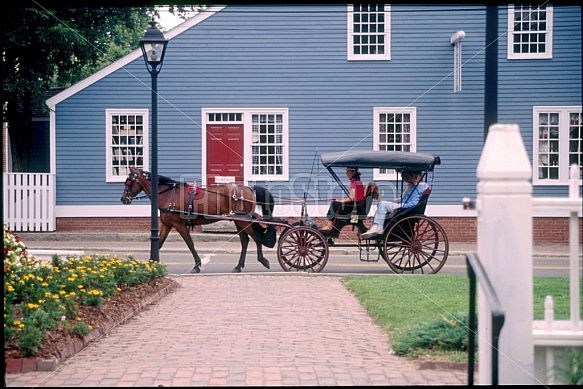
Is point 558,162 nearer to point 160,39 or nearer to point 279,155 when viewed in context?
point 279,155

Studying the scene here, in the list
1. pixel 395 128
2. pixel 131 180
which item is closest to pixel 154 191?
pixel 131 180

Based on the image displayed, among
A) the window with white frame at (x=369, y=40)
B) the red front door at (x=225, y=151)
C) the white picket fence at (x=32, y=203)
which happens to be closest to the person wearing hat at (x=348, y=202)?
the red front door at (x=225, y=151)

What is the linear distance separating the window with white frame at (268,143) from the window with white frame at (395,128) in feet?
8.31

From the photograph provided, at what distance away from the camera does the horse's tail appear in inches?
575

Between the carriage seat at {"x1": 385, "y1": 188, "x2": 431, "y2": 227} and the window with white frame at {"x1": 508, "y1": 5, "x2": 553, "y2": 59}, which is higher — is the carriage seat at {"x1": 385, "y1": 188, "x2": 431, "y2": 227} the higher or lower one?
the lower one

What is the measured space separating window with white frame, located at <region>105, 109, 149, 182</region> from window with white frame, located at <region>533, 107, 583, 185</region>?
35.1ft

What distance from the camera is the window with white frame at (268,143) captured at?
21562 millimetres

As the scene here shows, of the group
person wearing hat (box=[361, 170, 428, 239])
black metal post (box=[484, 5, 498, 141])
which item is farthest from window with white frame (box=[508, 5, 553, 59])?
black metal post (box=[484, 5, 498, 141])

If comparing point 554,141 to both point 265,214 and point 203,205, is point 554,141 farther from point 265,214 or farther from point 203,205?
point 203,205

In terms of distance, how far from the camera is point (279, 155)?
70.2 ft

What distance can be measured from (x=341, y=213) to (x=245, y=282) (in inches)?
94.6

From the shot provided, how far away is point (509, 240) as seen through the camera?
498 cm

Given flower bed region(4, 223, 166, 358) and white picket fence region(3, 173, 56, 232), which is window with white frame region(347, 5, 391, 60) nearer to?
white picket fence region(3, 173, 56, 232)

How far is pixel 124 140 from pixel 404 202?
10710 mm
